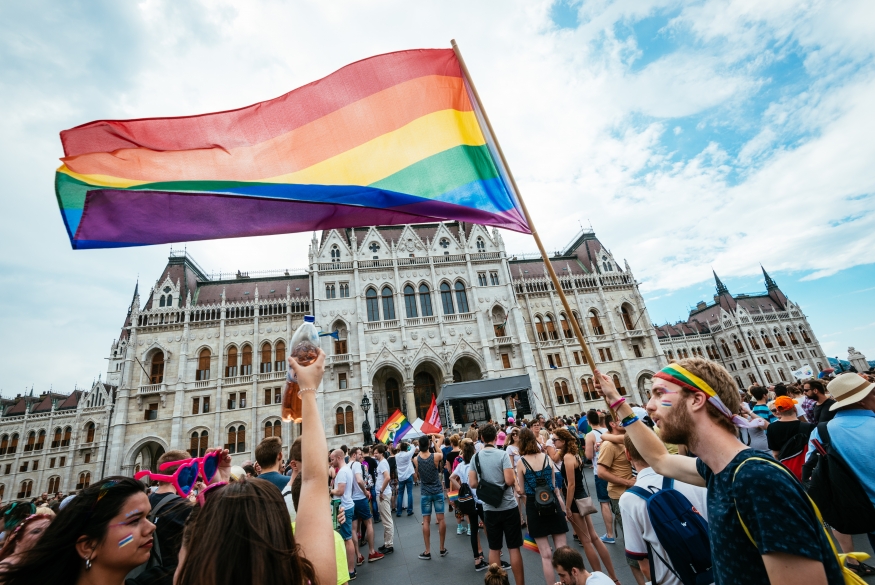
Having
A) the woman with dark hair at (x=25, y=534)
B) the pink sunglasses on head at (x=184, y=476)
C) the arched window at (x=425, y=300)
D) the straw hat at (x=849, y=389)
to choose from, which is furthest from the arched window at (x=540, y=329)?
the woman with dark hair at (x=25, y=534)

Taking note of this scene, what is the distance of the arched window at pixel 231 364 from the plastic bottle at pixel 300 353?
2957 centimetres

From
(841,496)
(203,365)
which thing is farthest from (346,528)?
(203,365)

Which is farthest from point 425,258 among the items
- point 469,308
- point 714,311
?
point 714,311

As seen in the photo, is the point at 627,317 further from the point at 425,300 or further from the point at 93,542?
the point at 93,542

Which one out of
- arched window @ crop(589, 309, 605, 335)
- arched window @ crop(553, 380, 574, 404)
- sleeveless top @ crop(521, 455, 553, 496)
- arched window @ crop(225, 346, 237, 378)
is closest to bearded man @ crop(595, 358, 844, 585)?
sleeveless top @ crop(521, 455, 553, 496)

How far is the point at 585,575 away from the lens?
2918 millimetres

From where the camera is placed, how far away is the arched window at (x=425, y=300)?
29.4 m

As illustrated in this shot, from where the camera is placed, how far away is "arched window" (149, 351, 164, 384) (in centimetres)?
2725

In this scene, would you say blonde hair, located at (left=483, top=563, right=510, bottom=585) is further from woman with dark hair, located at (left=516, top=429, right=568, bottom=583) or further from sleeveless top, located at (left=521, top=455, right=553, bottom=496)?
sleeveless top, located at (left=521, top=455, right=553, bottom=496)

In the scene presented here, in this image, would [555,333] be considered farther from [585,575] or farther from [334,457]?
[585,575]

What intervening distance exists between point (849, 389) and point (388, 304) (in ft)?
87.8

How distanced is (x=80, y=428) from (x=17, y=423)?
574 cm

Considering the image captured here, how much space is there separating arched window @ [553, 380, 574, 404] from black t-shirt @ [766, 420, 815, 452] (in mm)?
26508

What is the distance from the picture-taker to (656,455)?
2.44 meters
